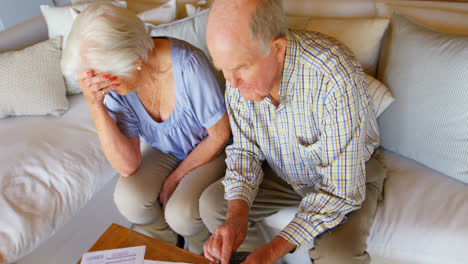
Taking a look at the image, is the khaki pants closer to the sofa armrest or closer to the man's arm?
the man's arm

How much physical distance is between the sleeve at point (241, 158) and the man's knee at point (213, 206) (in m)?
0.07

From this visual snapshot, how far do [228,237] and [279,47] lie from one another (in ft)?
1.90

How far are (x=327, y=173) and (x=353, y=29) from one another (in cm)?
74

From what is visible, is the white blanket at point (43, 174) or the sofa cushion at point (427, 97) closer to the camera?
the sofa cushion at point (427, 97)

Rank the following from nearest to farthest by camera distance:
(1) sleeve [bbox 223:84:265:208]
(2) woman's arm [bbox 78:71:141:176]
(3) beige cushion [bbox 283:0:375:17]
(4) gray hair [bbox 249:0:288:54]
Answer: (4) gray hair [bbox 249:0:288:54] < (1) sleeve [bbox 223:84:265:208] < (2) woman's arm [bbox 78:71:141:176] < (3) beige cushion [bbox 283:0:375:17]

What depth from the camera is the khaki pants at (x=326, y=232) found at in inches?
39.2

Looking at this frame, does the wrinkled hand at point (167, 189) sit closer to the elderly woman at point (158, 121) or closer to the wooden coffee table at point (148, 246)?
the elderly woman at point (158, 121)

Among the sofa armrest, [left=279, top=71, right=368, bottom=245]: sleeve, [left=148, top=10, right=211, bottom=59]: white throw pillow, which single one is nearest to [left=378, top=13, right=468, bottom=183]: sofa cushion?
[left=279, top=71, right=368, bottom=245]: sleeve

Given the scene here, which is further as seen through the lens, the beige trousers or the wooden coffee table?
the beige trousers

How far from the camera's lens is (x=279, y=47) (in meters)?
0.91

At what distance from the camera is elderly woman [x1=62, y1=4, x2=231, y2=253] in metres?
1.14

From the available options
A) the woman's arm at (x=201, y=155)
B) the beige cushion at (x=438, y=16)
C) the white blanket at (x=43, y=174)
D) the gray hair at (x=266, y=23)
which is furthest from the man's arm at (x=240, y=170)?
the beige cushion at (x=438, y=16)

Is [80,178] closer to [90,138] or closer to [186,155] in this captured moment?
[90,138]

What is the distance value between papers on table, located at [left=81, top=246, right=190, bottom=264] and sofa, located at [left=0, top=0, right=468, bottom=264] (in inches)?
17.8
